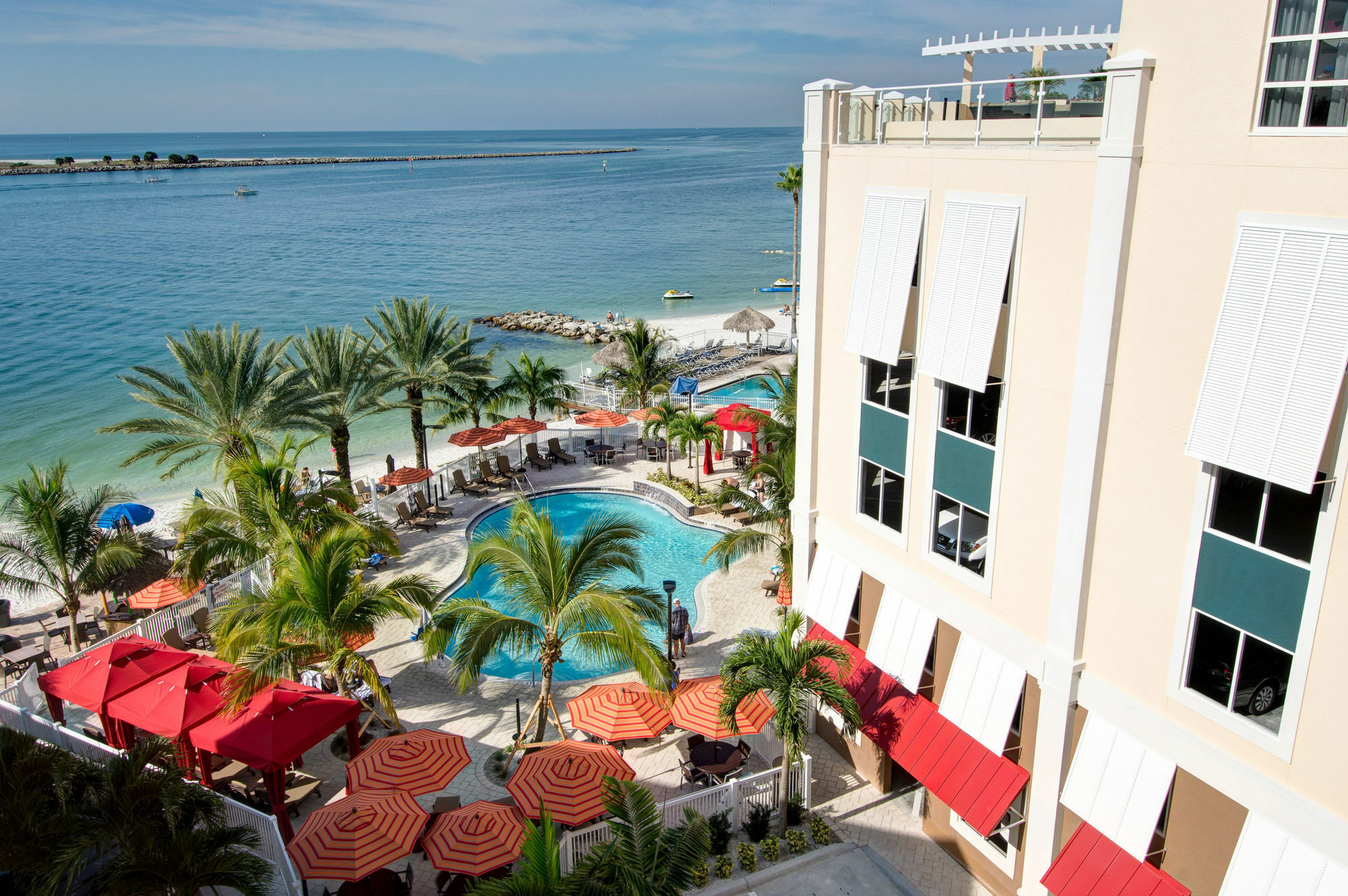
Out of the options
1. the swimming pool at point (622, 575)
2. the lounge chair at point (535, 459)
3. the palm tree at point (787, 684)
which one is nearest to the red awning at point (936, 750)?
the palm tree at point (787, 684)

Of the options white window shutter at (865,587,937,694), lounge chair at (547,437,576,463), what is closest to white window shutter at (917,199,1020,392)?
white window shutter at (865,587,937,694)

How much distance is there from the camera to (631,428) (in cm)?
3375

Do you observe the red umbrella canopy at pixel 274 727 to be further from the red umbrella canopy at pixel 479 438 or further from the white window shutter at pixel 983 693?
the red umbrella canopy at pixel 479 438

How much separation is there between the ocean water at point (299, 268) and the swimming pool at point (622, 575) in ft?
43.2

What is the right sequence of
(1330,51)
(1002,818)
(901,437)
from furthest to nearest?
1. (901,437)
2. (1002,818)
3. (1330,51)

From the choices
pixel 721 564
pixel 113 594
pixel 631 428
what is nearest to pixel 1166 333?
pixel 721 564

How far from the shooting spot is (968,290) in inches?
441

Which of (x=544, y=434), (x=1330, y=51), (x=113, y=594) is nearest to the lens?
(x=1330, y=51)

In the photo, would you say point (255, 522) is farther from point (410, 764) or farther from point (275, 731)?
point (410, 764)

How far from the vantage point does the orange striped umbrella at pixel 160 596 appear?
61.3 ft

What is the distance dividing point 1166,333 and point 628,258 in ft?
285

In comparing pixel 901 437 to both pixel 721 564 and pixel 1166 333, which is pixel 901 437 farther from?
pixel 721 564

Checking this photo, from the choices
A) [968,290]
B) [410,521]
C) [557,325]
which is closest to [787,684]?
[968,290]

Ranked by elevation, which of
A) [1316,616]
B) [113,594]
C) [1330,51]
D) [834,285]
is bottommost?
[113,594]
